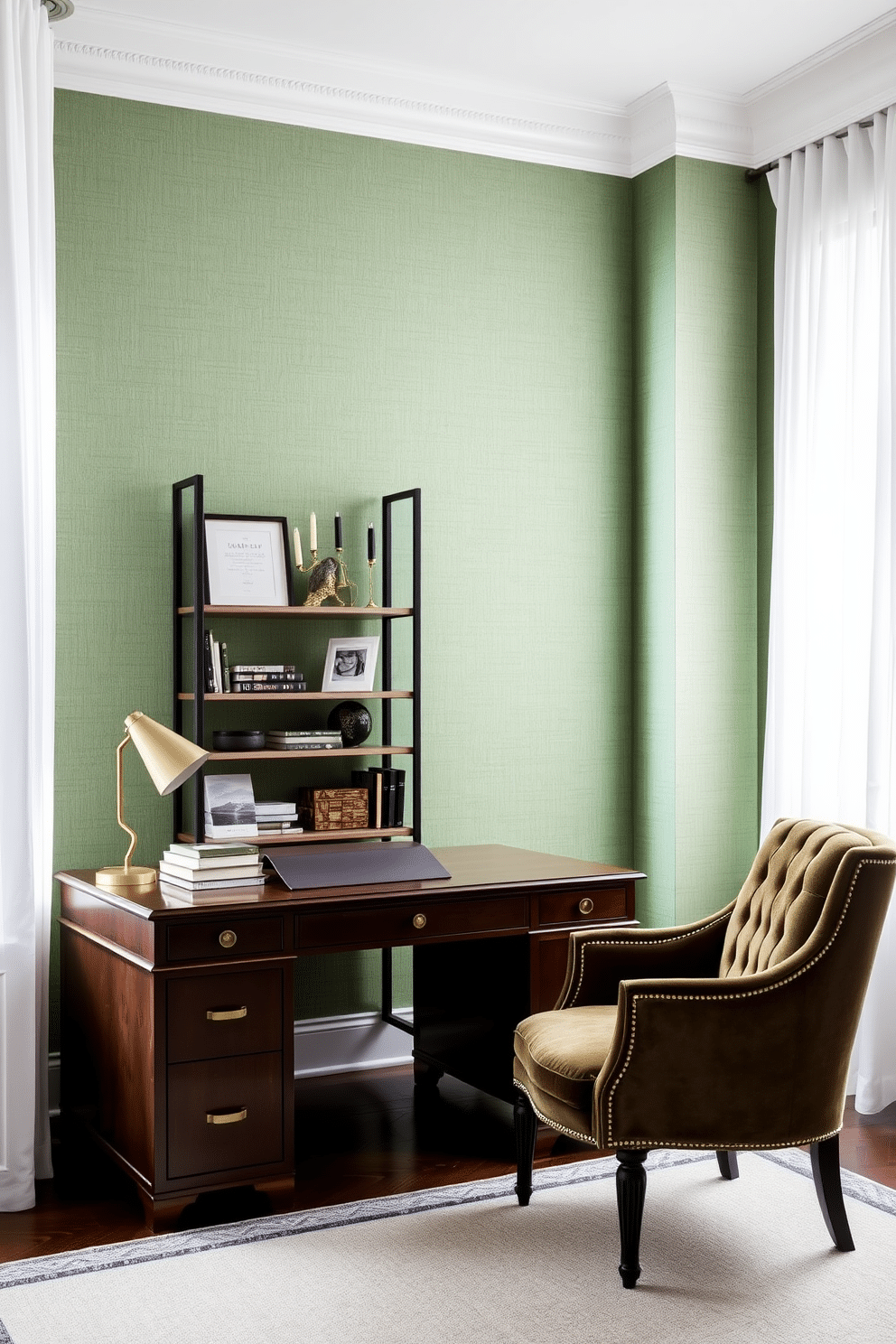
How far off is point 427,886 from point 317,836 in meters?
0.51

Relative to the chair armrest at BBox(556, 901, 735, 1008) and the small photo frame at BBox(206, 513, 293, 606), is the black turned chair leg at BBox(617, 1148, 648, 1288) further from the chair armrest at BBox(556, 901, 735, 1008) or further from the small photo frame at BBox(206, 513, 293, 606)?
the small photo frame at BBox(206, 513, 293, 606)

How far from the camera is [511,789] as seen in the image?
4352 mm

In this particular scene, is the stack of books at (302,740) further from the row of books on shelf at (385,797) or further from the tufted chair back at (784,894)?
the tufted chair back at (784,894)

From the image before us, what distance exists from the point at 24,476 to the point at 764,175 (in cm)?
266

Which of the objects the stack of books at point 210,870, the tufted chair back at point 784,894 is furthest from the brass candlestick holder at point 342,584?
the tufted chair back at point 784,894

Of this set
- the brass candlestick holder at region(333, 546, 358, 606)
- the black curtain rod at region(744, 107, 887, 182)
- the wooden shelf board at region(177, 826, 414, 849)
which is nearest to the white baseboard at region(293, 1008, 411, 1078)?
the wooden shelf board at region(177, 826, 414, 849)

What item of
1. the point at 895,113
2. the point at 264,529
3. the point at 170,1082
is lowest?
the point at 170,1082

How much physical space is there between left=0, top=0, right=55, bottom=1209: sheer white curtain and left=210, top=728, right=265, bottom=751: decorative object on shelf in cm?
51

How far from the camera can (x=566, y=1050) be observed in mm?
2840

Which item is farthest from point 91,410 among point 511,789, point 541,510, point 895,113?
point 895,113

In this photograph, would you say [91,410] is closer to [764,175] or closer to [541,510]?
[541,510]

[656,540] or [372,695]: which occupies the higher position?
[656,540]

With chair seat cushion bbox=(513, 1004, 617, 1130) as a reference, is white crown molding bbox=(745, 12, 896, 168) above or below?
above

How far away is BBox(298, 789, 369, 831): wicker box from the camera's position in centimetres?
380
